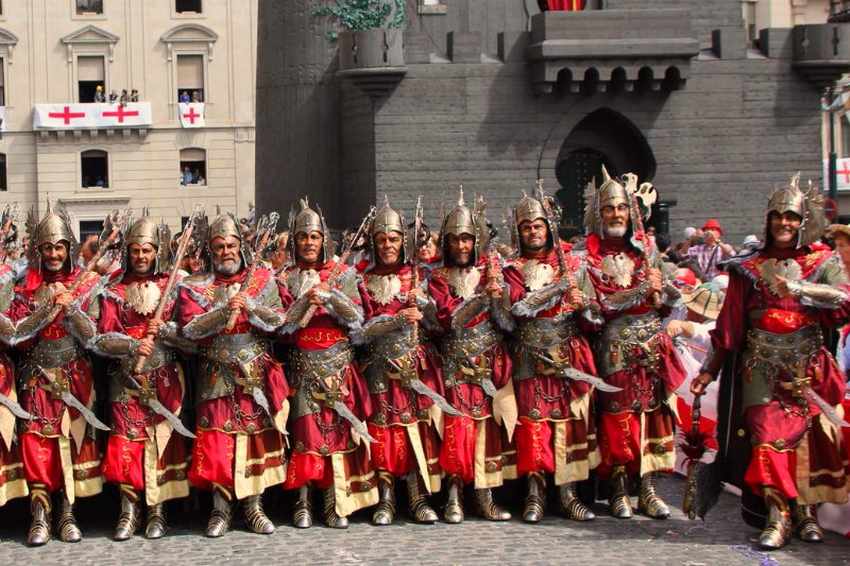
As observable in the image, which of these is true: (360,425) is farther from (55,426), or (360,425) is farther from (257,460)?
(55,426)

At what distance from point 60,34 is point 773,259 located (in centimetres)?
3807

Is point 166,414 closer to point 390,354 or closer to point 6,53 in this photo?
point 390,354

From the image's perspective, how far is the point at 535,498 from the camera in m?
9.27

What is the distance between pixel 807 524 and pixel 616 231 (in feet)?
6.94

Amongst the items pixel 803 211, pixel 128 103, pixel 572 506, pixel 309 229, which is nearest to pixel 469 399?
pixel 572 506

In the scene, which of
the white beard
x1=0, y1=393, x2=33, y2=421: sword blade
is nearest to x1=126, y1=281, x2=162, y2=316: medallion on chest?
x1=0, y1=393, x2=33, y2=421: sword blade

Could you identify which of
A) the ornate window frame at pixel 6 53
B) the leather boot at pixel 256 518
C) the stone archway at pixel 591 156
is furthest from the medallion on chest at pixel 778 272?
the ornate window frame at pixel 6 53

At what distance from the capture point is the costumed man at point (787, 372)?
8.41 metres

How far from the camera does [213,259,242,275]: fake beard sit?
9.00 meters

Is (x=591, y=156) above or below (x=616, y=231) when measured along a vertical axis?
above

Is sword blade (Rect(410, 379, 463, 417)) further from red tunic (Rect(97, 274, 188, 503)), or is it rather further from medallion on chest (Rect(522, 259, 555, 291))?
red tunic (Rect(97, 274, 188, 503))

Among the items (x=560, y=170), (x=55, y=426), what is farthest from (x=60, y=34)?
(x=55, y=426)

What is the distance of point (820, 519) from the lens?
8930 millimetres

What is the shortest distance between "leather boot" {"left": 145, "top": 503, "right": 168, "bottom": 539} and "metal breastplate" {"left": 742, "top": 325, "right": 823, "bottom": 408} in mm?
3524
